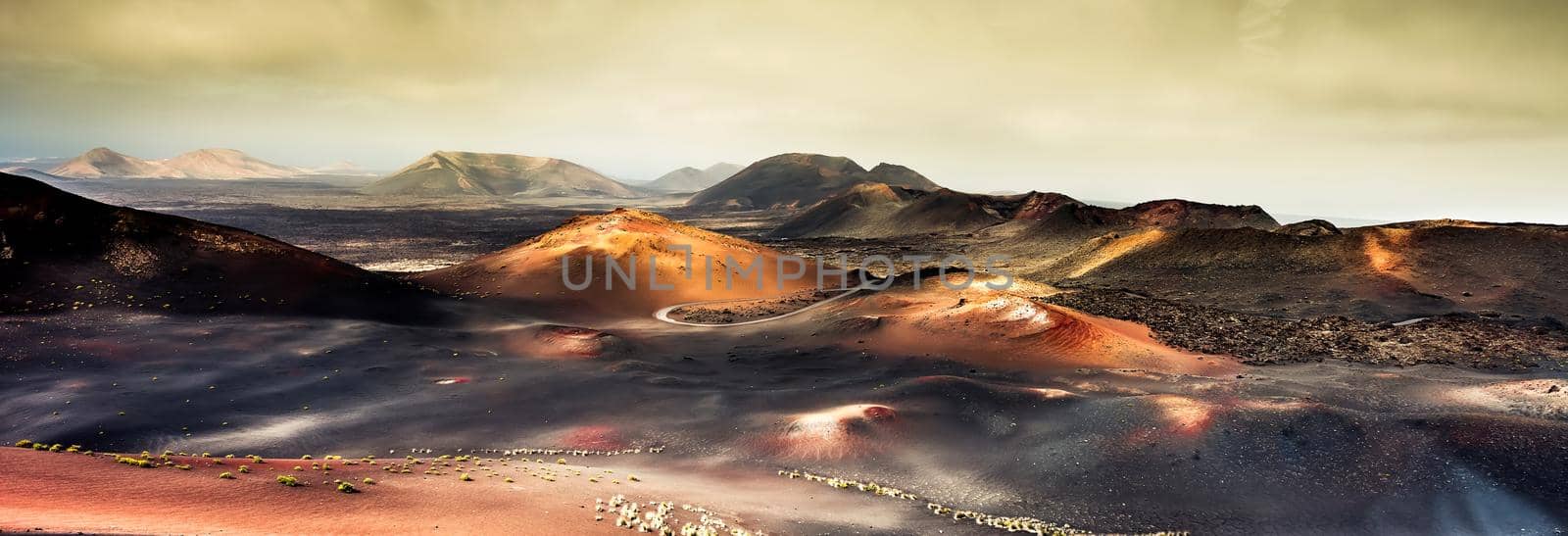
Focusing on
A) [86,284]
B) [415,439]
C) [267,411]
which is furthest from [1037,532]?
[86,284]

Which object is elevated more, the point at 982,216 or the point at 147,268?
the point at 982,216

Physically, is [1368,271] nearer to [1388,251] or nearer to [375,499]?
[1388,251]

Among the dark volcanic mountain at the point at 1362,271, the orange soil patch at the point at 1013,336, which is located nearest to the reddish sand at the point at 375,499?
the orange soil patch at the point at 1013,336

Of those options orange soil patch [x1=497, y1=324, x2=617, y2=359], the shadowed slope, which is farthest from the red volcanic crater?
the shadowed slope

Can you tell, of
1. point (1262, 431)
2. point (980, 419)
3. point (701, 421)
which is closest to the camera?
point (1262, 431)

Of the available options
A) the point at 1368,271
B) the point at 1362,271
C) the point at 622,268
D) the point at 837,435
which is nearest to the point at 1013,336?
the point at 837,435

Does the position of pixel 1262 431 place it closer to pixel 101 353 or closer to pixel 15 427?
pixel 15 427

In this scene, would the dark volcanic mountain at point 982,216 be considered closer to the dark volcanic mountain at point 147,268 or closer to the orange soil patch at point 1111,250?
the orange soil patch at point 1111,250
